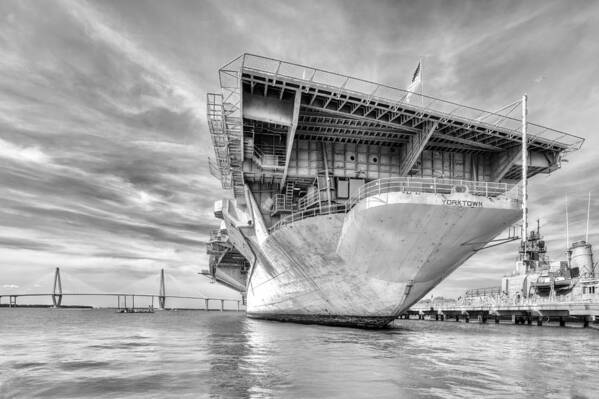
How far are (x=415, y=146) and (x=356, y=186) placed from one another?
12.4 ft

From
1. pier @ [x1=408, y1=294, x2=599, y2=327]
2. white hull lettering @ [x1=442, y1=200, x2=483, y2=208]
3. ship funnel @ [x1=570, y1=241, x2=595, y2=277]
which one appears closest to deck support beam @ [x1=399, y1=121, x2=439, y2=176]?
white hull lettering @ [x1=442, y1=200, x2=483, y2=208]

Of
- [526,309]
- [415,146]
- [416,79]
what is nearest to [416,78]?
[416,79]

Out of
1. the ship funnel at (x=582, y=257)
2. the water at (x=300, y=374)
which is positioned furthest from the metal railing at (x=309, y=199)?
the ship funnel at (x=582, y=257)

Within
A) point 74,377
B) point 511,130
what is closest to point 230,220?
point 511,130

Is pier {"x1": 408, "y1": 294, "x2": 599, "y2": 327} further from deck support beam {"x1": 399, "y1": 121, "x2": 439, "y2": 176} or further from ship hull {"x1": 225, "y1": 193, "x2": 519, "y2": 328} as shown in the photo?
deck support beam {"x1": 399, "y1": 121, "x2": 439, "y2": 176}

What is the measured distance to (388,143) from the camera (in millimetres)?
25234

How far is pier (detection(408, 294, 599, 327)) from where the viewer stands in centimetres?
3259

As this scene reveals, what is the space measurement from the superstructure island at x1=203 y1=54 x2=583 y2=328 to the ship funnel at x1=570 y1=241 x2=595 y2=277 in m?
26.1

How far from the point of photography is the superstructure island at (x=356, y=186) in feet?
59.6

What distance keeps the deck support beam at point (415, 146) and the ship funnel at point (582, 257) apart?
1298 inches

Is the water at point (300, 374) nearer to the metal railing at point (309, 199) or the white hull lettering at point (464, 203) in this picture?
the white hull lettering at point (464, 203)

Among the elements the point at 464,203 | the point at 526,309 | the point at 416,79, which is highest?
the point at 416,79

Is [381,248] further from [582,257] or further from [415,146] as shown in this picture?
[582,257]

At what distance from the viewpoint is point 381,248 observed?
1875cm
